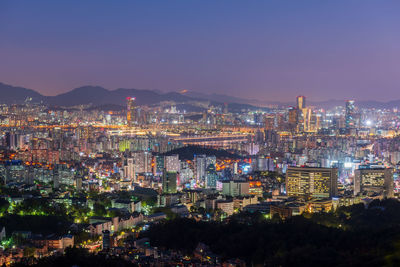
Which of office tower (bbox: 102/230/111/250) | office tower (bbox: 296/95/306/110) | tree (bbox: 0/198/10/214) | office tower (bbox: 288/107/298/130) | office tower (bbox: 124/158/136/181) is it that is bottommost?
office tower (bbox: 102/230/111/250)

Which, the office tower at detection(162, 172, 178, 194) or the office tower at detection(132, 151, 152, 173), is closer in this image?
the office tower at detection(162, 172, 178, 194)

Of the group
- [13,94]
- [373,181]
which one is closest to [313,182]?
[373,181]

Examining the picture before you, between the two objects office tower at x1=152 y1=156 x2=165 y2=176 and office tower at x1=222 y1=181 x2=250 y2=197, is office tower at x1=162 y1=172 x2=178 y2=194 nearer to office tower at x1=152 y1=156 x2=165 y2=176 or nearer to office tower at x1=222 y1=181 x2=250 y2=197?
office tower at x1=222 y1=181 x2=250 y2=197

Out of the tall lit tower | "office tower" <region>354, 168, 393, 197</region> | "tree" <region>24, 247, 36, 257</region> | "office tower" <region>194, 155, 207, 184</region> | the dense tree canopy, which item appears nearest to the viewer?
the dense tree canopy

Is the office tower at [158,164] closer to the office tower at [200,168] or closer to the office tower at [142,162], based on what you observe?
the office tower at [142,162]

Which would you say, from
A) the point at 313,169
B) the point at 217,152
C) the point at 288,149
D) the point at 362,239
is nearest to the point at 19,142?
the point at 217,152

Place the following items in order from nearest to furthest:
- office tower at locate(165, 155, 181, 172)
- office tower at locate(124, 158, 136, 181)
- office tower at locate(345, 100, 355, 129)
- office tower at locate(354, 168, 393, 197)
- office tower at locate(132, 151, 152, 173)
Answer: office tower at locate(354, 168, 393, 197), office tower at locate(124, 158, 136, 181), office tower at locate(165, 155, 181, 172), office tower at locate(132, 151, 152, 173), office tower at locate(345, 100, 355, 129)

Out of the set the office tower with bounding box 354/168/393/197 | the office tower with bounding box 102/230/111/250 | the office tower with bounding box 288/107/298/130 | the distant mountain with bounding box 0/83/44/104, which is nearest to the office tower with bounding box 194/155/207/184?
the office tower with bounding box 354/168/393/197

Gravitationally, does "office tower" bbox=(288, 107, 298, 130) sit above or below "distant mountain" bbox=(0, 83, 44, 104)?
below
